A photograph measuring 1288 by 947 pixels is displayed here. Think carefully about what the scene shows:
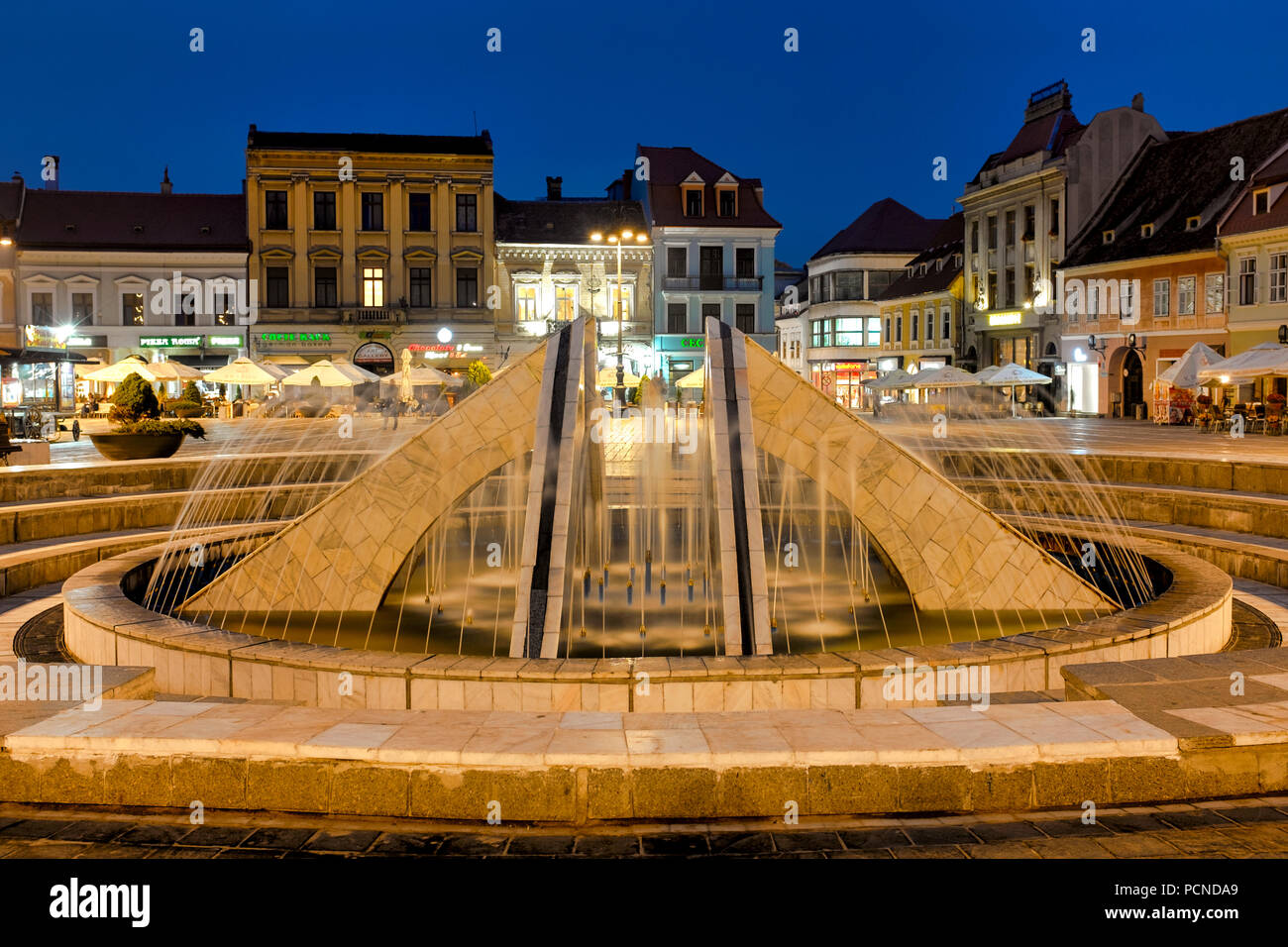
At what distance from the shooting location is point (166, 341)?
6075cm

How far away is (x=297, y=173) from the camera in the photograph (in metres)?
60.1

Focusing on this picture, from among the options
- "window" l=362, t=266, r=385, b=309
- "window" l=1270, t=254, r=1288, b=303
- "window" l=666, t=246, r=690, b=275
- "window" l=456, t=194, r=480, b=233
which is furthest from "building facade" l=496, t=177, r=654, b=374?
"window" l=1270, t=254, r=1288, b=303

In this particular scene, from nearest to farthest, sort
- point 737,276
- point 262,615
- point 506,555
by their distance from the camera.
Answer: point 262,615 < point 506,555 < point 737,276

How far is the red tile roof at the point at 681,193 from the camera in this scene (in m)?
64.8

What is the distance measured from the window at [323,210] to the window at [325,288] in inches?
90.7

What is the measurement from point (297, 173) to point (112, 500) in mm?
47113

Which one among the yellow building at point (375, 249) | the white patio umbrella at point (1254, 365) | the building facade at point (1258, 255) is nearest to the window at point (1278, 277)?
the building facade at point (1258, 255)

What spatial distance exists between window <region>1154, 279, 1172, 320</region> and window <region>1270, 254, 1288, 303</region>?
6.12 m

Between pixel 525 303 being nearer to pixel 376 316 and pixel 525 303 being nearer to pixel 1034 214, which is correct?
pixel 376 316

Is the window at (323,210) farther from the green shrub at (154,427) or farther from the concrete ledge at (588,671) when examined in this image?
the concrete ledge at (588,671)

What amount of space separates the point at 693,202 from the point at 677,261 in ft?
12.1

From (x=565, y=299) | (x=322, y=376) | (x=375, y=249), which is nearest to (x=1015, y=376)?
(x=565, y=299)
